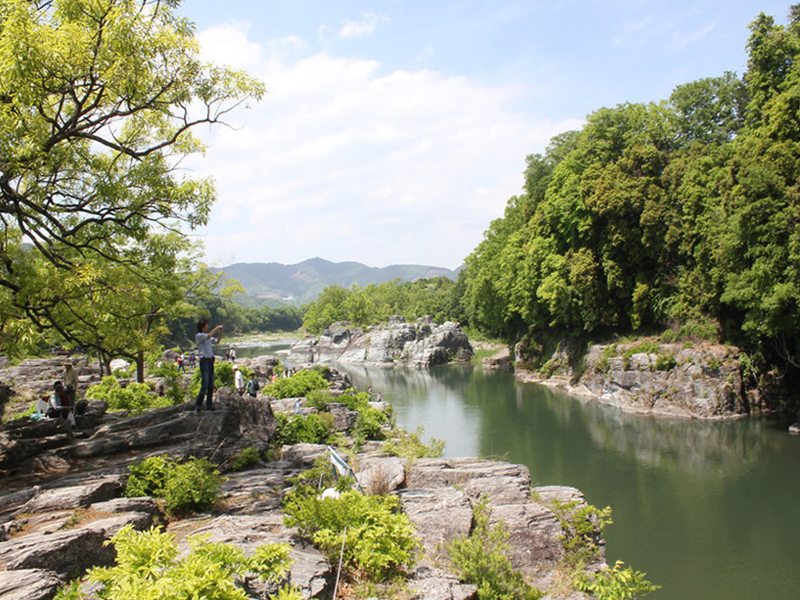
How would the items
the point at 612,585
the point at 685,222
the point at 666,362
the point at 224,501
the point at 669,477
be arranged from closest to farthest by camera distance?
the point at 612,585 → the point at 224,501 → the point at 669,477 → the point at 666,362 → the point at 685,222

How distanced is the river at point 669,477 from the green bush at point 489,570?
19.8ft

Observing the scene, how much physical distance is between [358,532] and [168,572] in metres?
2.66

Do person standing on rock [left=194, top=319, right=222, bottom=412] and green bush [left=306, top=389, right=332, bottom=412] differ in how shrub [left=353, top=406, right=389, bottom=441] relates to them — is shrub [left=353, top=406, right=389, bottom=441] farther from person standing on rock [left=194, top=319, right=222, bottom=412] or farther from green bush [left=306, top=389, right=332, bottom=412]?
person standing on rock [left=194, top=319, right=222, bottom=412]

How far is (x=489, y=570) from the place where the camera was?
21.9 ft

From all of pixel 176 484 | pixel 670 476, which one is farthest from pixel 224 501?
pixel 670 476

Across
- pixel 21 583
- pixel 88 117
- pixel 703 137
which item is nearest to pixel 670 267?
pixel 703 137

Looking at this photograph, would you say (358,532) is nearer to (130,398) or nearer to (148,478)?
(148,478)

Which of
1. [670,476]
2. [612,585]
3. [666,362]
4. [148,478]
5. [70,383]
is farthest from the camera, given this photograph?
[666,362]

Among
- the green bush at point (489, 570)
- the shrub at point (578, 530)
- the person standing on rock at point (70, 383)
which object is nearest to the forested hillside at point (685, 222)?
the shrub at point (578, 530)

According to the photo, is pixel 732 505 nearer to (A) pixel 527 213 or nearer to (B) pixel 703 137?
(B) pixel 703 137

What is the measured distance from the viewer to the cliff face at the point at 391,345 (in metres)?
65.1

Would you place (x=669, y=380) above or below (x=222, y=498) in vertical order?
below

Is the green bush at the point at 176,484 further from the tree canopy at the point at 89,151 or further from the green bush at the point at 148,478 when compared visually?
the tree canopy at the point at 89,151

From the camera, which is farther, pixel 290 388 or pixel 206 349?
pixel 290 388
